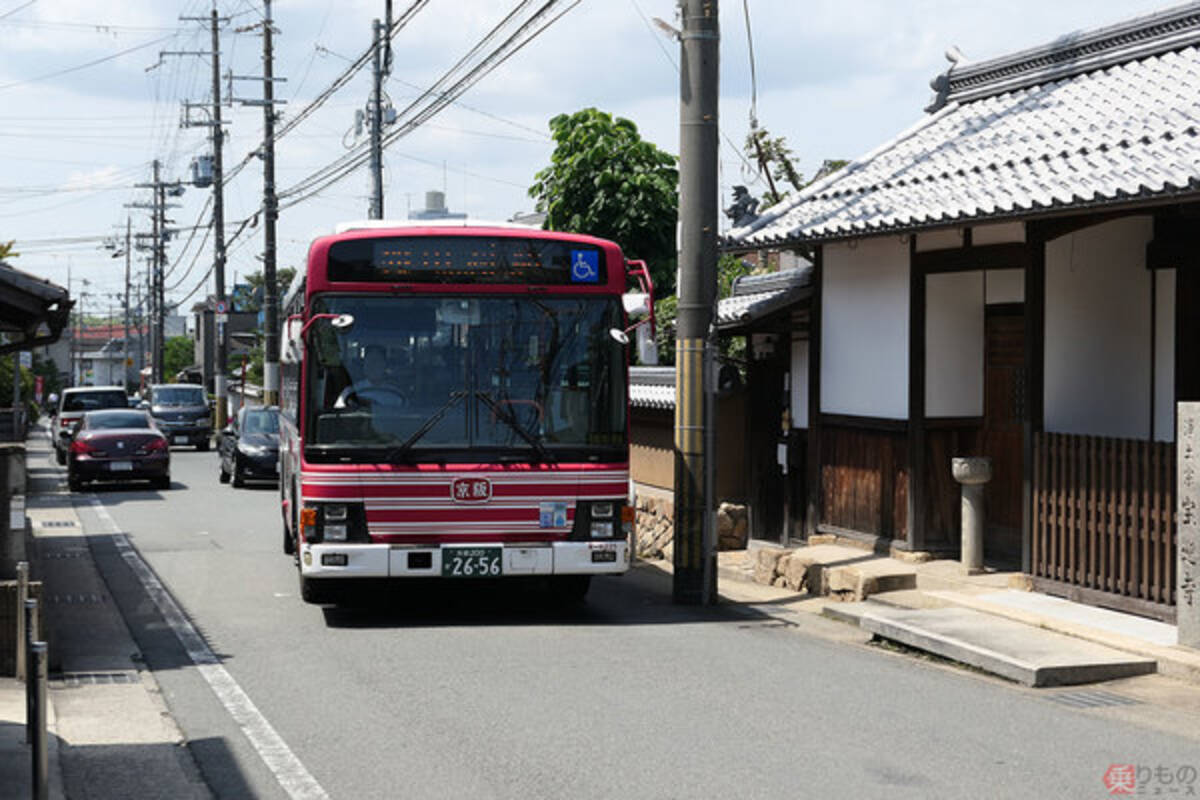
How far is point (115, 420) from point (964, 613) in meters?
22.2

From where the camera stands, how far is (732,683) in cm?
939

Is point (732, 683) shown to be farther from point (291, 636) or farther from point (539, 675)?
point (291, 636)

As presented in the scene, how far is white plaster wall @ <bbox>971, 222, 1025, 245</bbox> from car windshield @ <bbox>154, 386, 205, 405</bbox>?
1337 inches

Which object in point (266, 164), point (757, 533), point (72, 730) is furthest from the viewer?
point (266, 164)

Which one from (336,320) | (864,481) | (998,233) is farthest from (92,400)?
(998,233)

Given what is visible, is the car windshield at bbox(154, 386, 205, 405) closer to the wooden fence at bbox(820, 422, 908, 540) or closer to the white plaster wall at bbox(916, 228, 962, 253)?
the wooden fence at bbox(820, 422, 908, 540)

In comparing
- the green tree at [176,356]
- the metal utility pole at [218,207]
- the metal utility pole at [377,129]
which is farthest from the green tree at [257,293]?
the metal utility pole at [377,129]

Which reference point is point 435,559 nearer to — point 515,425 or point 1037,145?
point 515,425

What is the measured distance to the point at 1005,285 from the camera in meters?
13.9

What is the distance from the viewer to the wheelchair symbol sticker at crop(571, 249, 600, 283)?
11.9 meters

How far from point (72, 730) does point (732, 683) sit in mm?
4087

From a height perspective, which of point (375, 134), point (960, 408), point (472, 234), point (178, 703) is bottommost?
point (178, 703)

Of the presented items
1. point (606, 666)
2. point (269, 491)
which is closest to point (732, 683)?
point (606, 666)

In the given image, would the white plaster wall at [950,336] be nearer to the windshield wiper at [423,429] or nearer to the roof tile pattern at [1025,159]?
the roof tile pattern at [1025,159]
